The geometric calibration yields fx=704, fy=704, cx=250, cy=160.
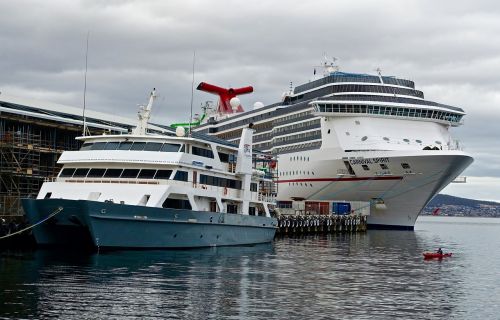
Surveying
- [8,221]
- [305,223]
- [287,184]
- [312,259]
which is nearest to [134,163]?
[8,221]

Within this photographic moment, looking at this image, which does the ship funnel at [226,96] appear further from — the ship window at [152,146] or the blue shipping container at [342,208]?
the ship window at [152,146]

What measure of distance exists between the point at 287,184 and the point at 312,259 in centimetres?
3762

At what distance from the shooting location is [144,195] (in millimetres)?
34250

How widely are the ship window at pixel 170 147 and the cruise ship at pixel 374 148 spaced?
28950 mm

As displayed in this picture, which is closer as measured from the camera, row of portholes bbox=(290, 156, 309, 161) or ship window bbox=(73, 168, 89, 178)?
ship window bbox=(73, 168, 89, 178)

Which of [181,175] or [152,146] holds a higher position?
[152,146]

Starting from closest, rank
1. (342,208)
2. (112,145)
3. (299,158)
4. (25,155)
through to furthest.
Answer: (112,145) → (25,155) → (342,208) → (299,158)

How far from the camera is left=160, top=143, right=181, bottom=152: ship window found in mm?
36250

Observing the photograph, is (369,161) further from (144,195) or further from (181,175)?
(144,195)

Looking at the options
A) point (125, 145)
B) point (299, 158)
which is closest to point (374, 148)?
point (299, 158)

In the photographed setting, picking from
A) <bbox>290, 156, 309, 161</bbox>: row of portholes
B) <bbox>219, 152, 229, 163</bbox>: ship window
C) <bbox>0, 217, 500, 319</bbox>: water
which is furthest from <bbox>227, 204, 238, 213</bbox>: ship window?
<bbox>290, 156, 309, 161</bbox>: row of portholes

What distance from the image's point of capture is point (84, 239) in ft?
111

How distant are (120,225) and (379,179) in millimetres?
35861

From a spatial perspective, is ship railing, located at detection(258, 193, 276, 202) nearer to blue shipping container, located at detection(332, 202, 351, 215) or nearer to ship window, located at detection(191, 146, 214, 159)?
ship window, located at detection(191, 146, 214, 159)
